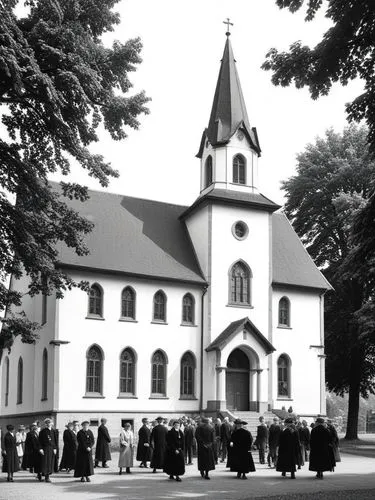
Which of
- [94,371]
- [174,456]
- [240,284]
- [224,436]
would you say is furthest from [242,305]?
[174,456]

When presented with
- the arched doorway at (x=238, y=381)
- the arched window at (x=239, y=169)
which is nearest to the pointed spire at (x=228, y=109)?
the arched window at (x=239, y=169)

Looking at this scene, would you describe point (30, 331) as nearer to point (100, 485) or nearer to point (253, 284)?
point (100, 485)

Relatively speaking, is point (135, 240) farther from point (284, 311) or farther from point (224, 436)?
point (224, 436)

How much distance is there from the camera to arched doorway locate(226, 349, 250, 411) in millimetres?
37438

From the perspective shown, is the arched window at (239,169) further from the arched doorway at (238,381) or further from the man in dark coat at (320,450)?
the man in dark coat at (320,450)

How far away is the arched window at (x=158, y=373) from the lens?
35969 mm

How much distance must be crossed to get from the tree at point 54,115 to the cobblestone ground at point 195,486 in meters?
5.90

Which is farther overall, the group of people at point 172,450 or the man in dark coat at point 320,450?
the man in dark coat at point 320,450

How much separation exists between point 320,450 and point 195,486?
13.2 ft

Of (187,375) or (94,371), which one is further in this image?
(187,375)

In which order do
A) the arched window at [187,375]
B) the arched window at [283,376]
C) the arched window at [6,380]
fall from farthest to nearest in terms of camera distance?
the arched window at [6,380]
the arched window at [283,376]
the arched window at [187,375]

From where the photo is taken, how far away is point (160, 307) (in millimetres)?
36844

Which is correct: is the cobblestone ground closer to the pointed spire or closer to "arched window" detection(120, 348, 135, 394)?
"arched window" detection(120, 348, 135, 394)

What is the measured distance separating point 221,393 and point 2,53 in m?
23.9
